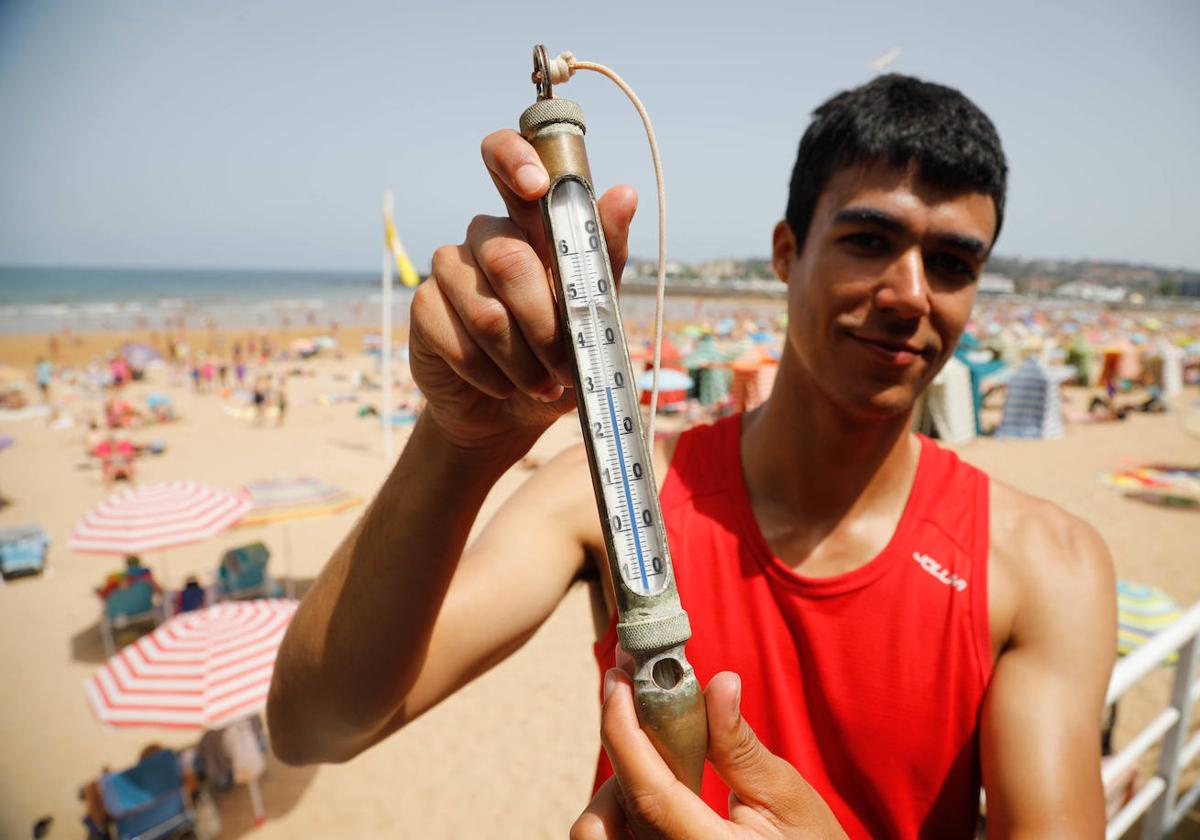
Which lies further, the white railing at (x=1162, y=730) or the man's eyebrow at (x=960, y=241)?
the white railing at (x=1162, y=730)

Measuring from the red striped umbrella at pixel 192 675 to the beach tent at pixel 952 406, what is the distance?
49.7 feet

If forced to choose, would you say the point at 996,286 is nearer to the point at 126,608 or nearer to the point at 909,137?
the point at 126,608

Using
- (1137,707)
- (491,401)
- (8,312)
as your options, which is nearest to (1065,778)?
(491,401)

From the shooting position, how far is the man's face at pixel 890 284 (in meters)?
1.91

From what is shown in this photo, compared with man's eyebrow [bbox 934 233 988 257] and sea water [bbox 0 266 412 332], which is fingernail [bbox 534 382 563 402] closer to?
man's eyebrow [bbox 934 233 988 257]

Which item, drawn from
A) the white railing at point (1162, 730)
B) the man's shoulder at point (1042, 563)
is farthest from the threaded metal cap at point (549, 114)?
the white railing at point (1162, 730)

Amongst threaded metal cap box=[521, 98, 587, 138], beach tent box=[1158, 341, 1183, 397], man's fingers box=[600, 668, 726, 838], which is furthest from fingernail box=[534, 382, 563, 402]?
beach tent box=[1158, 341, 1183, 397]

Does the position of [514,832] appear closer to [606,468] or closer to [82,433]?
[606,468]

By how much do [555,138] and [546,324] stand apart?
32 centimetres

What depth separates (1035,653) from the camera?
1.74 meters

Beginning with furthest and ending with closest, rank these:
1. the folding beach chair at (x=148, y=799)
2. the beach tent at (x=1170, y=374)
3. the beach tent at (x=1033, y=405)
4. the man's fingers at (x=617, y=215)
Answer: the beach tent at (x=1170, y=374), the beach tent at (x=1033, y=405), the folding beach chair at (x=148, y=799), the man's fingers at (x=617, y=215)

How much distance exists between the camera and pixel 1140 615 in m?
6.08

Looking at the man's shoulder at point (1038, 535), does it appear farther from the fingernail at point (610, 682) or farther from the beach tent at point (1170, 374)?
the beach tent at point (1170, 374)

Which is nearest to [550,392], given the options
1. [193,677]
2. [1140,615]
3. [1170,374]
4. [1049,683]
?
[1049,683]
